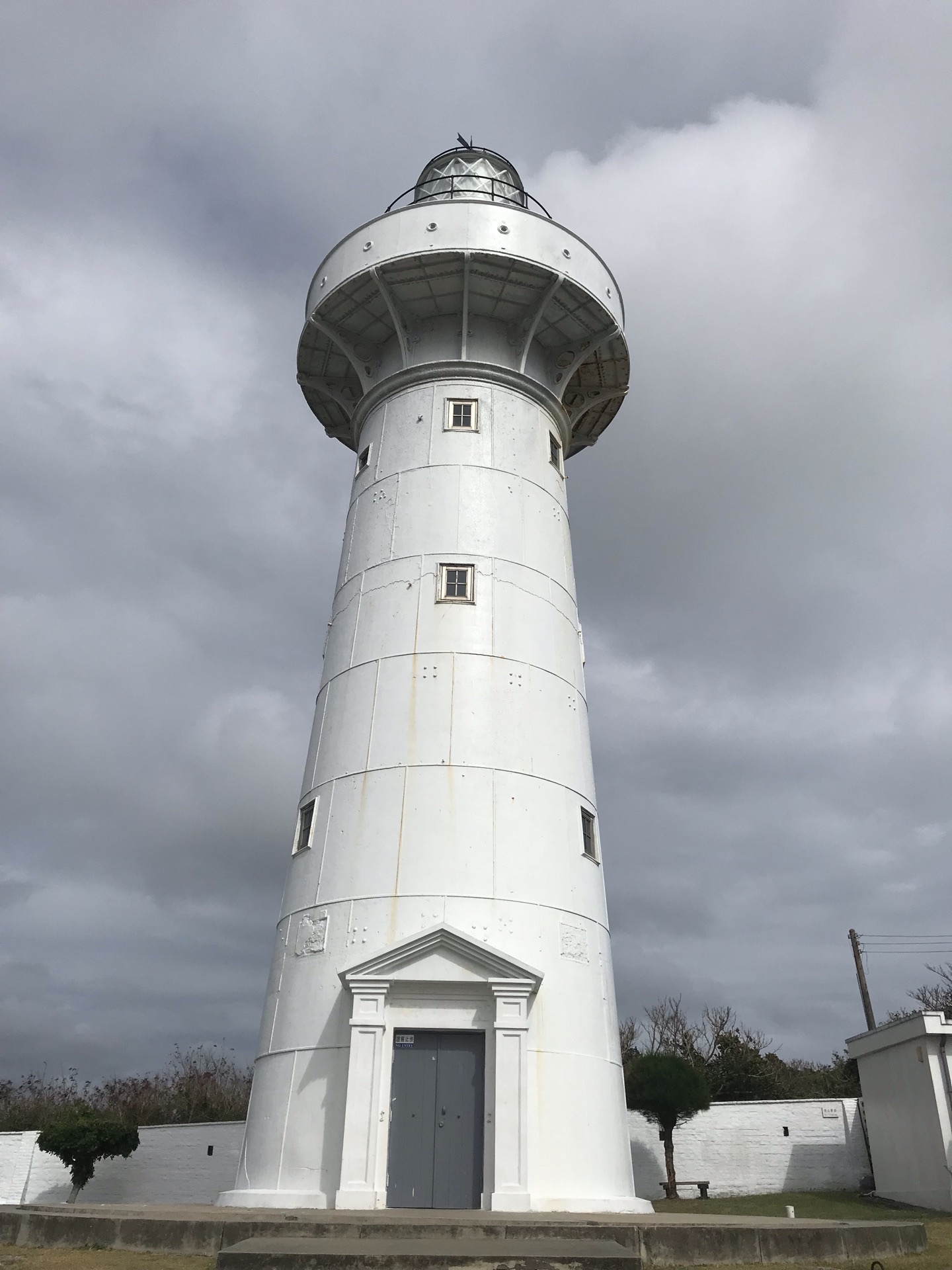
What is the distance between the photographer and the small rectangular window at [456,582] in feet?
58.9

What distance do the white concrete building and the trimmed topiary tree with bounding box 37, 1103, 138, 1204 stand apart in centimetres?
1823

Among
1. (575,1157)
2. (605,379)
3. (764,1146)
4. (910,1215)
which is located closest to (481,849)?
(575,1157)

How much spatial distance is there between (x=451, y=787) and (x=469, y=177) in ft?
54.5

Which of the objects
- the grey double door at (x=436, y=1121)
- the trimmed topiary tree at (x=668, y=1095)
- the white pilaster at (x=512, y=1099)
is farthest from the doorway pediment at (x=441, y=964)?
the trimmed topiary tree at (x=668, y=1095)

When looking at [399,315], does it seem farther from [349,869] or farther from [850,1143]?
[850,1143]

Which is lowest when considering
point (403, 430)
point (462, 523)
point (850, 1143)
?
point (850, 1143)

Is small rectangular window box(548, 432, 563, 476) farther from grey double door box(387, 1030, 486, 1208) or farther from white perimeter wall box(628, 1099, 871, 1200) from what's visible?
white perimeter wall box(628, 1099, 871, 1200)

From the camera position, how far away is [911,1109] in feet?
Answer: 69.8

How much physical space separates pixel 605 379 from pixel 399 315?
224 inches

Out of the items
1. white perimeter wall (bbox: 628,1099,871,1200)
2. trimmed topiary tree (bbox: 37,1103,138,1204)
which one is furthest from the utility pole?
trimmed topiary tree (bbox: 37,1103,138,1204)

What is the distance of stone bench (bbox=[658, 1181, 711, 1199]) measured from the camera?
79.6 feet

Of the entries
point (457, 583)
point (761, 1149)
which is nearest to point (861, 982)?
point (761, 1149)

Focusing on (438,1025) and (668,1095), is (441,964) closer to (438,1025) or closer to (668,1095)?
(438,1025)

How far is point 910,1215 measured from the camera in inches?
736
